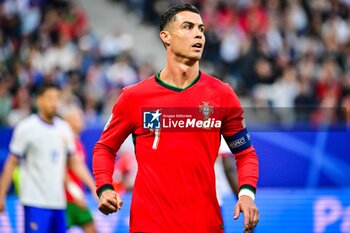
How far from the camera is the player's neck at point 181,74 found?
6.11 m

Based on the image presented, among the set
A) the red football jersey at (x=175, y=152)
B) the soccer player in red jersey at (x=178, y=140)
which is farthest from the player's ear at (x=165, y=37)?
the red football jersey at (x=175, y=152)

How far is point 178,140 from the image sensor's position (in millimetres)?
5973

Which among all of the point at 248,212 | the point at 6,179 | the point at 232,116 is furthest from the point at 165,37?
the point at 6,179

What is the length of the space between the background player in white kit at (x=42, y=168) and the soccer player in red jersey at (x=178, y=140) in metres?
3.43

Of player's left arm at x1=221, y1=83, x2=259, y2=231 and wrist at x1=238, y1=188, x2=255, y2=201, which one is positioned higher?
player's left arm at x1=221, y1=83, x2=259, y2=231

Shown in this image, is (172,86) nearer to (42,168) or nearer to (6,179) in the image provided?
(42,168)

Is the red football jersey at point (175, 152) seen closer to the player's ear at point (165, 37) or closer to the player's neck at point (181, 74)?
the player's neck at point (181, 74)

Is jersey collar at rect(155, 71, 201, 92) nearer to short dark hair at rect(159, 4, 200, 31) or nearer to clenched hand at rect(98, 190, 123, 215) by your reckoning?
short dark hair at rect(159, 4, 200, 31)

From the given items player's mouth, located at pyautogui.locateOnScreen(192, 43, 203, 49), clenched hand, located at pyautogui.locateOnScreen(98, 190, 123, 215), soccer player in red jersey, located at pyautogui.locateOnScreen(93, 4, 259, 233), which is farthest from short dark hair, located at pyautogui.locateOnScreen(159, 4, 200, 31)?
clenched hand, located at pyautogui.locateOnScreen(98, 190, 123, 215)

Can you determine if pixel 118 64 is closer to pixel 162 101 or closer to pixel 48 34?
pixel 48 34

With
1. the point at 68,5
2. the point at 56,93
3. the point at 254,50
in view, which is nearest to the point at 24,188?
the point at 56,93

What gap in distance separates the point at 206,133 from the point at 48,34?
1414 cm

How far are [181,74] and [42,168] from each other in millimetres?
3804

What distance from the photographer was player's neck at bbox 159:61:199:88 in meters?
6.11
